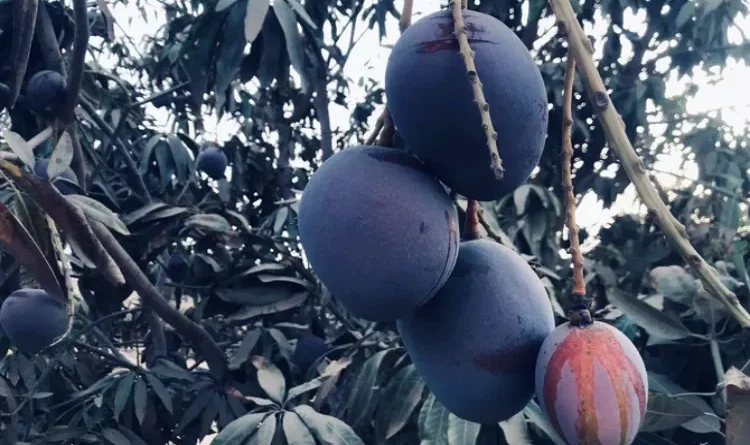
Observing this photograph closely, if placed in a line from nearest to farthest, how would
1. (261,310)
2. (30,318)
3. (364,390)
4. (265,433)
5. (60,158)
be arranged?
(60,158) → (265,433) → (364,390) → (261,310) → (30,318)

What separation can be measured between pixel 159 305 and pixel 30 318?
0.51 meters

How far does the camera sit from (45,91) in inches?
73.9

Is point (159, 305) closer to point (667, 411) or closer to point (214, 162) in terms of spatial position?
point (667, 411)

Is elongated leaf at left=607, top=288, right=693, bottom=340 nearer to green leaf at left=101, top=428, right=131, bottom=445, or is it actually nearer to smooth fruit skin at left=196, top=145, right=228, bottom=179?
green leaf at left=101, top=428, right=131, bottom=445

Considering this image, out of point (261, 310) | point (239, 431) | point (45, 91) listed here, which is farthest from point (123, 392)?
point (45, 91)

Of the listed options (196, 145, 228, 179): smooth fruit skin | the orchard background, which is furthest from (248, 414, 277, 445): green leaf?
(196, 145, 228, 179): smooth fruit skin

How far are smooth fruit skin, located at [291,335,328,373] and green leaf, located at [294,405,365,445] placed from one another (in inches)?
27.1

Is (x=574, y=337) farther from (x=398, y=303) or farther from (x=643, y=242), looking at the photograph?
(x=643, y=242)

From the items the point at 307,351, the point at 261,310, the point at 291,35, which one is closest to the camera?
the point at 291,35

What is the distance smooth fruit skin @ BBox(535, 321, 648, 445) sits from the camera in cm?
58

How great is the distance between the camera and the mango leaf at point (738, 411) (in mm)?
485

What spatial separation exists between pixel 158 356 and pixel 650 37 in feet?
6.73

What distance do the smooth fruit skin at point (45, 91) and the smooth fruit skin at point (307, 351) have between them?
0.89 meters

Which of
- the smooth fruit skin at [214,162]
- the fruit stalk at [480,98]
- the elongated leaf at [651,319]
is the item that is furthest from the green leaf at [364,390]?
the smooth fruit skin at [214,162]
